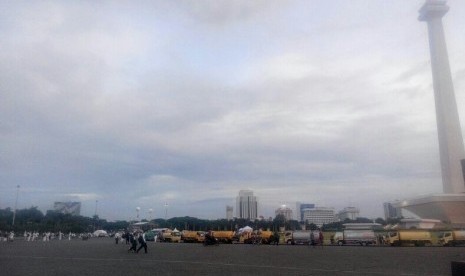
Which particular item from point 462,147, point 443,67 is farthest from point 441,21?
point 462,147

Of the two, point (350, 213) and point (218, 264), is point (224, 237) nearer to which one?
point (218, 264)

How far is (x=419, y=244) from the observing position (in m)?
42.0

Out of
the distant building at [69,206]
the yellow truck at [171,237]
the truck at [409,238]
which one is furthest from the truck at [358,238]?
the distant building at [69,206]

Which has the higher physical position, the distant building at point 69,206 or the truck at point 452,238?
the distant building at point 69,206

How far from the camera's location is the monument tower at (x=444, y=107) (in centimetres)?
8194

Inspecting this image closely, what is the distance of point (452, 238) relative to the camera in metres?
40.6

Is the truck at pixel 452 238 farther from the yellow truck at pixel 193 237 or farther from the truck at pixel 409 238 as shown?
the yellow truck at pixel 193 237

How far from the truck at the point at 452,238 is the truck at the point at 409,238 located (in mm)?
1314

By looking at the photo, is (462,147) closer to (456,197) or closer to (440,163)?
(440,163)

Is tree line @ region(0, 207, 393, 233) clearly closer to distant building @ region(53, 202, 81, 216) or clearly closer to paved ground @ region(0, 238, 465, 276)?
distant building @ region(53, 202, 81, 216)

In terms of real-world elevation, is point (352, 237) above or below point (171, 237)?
above

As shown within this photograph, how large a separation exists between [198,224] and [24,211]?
48624 millimetres

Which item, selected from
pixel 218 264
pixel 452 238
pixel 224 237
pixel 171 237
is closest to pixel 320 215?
pixel 171 237

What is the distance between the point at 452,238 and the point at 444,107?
50733mm
